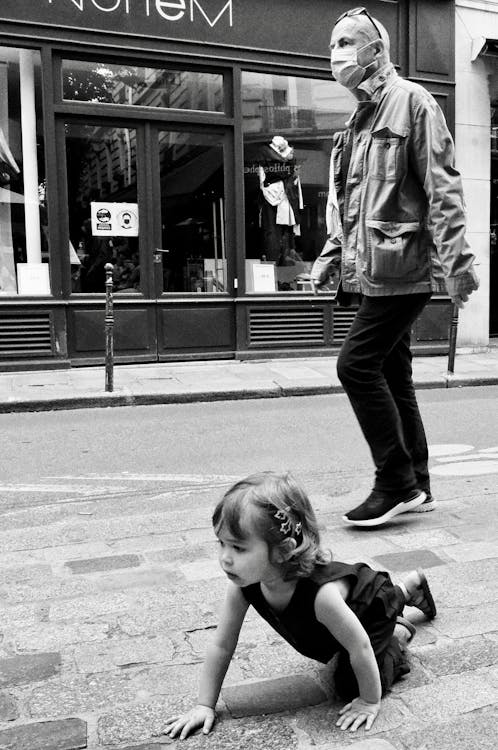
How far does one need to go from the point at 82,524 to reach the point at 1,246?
21.6ft

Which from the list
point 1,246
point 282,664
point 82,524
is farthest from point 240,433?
point 1,246

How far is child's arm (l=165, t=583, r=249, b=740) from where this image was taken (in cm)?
201

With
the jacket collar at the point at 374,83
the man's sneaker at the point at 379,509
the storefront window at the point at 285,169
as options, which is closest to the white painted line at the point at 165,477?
the man's sneaker at the point at 379,509

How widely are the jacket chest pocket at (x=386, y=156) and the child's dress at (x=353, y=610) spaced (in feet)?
6.02

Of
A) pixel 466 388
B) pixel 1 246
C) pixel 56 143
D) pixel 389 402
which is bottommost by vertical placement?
pixel 466 388

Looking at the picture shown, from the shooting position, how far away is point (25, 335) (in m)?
9.53

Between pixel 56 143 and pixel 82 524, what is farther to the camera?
pixel 56 143

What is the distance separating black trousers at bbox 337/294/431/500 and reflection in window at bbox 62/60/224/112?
7187mm

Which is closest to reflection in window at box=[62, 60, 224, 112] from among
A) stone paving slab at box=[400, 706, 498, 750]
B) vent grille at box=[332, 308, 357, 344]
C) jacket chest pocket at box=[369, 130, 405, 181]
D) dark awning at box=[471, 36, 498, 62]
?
vent grille at box=[332, 308, 357, 344]

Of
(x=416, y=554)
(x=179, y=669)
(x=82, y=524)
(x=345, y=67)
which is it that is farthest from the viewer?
(x=82, y=524)

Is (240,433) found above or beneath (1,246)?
beneath

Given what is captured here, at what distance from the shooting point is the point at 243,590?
2.13 meters

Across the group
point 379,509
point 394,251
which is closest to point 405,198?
point 394,251

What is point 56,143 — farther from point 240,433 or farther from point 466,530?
point 466,530
